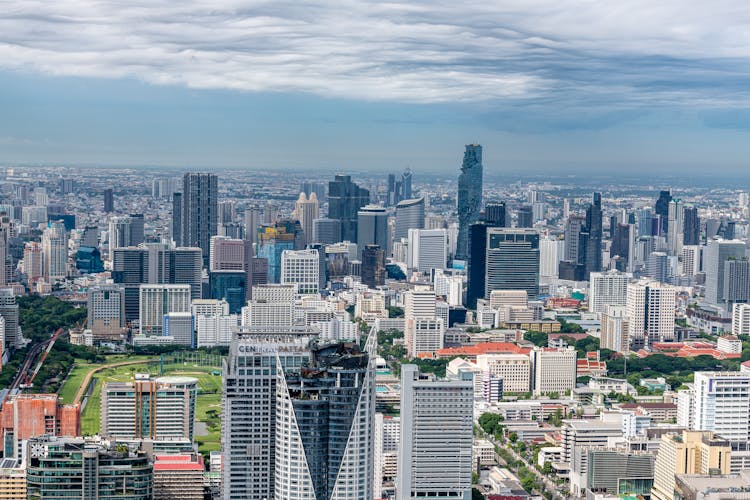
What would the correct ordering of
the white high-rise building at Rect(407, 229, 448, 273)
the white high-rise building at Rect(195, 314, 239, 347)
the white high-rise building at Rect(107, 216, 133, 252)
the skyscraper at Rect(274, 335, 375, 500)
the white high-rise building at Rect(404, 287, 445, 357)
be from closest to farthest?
the skyscraper at Rect(274, 335, 375, 500) → the white high-rise building at Rect(195, 314, 239, 347) → the white high-rise building at Rect(404, 287, 445, 357) → the white high-rise building at Rect(107, 216, 133, 252) → the white high-rise building at Rect(407, 229, 448, 273)

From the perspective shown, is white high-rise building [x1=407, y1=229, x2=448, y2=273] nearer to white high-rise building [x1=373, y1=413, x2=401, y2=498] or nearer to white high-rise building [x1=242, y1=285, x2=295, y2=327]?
white high-rise building [x1=242, y1=285, x2=295, y2=327]

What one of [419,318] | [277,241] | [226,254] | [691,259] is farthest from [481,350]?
[691,259]

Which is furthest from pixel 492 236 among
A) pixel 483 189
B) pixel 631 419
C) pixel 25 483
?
pixel 25 483

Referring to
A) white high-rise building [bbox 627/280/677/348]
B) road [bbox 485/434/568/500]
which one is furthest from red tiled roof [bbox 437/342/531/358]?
road [bbox 485/434/568/500]

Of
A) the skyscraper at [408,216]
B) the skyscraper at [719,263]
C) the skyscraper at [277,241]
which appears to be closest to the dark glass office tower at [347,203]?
the skyscraper at [408,216]

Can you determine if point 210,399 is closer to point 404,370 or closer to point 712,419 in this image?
point 404,370
